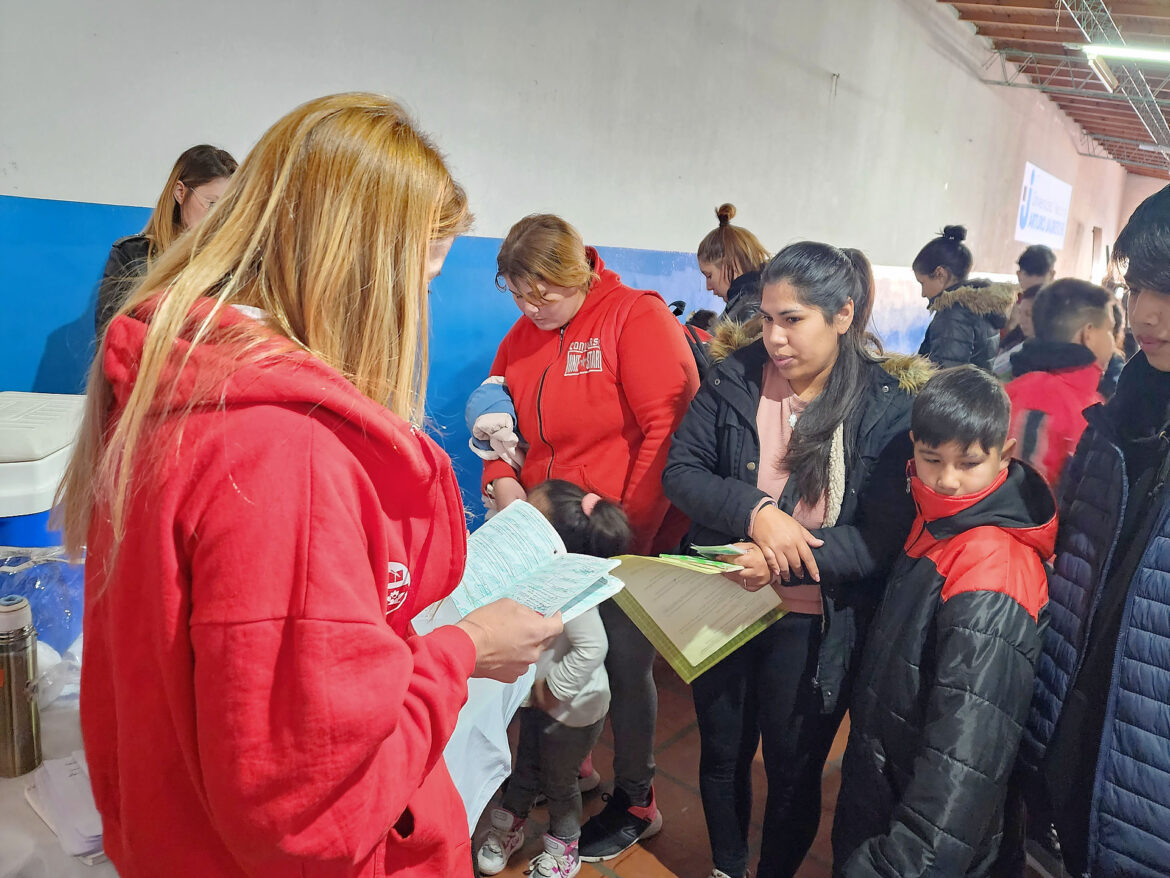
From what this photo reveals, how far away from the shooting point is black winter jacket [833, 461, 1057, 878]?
121 centimetres

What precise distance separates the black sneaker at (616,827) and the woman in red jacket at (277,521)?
1.33 meters

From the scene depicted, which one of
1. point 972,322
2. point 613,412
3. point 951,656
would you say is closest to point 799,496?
point 951,656

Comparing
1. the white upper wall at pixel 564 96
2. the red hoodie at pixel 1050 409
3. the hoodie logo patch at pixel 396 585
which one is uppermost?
the white upper wall at pixel 564 96

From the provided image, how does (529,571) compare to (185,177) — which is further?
(185,177)

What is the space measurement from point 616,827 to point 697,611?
0.78 m

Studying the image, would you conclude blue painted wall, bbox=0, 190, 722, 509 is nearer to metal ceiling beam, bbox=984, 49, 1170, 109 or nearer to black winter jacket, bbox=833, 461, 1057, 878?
black winter jacket, bbox=833, 461, 1057, 878

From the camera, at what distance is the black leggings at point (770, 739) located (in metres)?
1.62

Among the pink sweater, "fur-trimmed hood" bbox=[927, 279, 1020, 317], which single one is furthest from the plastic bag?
"fur-trimmed hood" bbox=[927, 279, 1020, 317]

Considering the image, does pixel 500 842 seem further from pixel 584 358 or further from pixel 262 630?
pixel 262 630

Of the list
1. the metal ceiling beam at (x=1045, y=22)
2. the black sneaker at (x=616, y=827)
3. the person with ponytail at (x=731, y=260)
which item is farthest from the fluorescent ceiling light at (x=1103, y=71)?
the black sneaker at (x=616, y=827)

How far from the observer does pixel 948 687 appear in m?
1.23

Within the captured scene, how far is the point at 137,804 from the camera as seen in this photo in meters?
0.69

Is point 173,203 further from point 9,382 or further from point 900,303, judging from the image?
point 900,303

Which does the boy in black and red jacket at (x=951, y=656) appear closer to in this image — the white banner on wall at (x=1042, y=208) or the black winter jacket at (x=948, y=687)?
the black winter jacket at (x=948, y=687)
